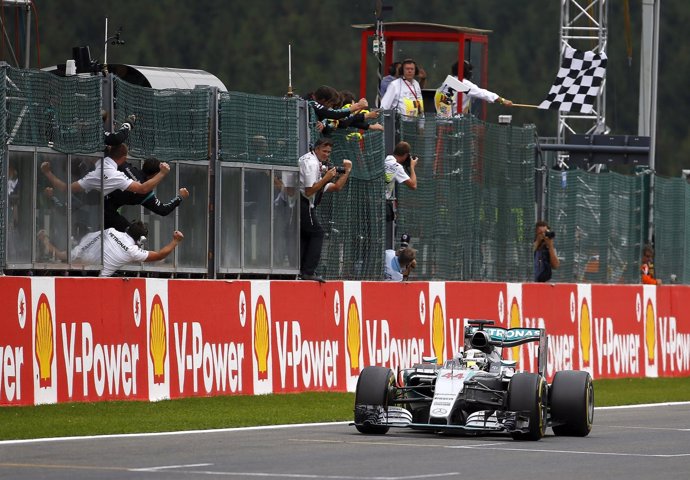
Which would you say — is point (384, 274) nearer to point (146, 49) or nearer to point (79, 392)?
point (79, 392)

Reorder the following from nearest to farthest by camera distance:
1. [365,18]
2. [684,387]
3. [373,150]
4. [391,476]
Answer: [391,476] → [373,150] → [684,387] → [365,18]

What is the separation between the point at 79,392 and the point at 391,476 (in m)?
5.33

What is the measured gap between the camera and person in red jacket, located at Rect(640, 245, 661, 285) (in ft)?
89.0

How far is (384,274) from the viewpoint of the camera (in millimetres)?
20812

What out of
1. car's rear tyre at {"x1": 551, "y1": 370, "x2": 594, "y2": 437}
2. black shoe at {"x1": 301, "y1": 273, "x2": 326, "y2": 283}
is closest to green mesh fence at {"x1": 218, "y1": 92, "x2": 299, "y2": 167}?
black shoe at {"x1": 301, "y1": 273, "x2": 326, "y2": 283}

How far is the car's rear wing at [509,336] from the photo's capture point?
15.1 meters

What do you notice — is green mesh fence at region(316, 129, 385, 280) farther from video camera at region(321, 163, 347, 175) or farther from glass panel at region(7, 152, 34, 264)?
glass panel at region(7, 152, 34, 264)

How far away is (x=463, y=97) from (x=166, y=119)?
7696mm

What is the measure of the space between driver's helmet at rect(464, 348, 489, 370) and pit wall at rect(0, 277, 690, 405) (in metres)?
3.34

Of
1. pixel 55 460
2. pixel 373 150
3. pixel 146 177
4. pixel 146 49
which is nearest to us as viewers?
pixel 55 460

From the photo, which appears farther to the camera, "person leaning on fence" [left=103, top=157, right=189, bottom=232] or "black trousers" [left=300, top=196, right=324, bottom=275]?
"black trousers" [left=300, top=196, right=324, bottom=275]

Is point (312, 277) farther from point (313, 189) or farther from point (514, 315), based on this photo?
point (514, 315)

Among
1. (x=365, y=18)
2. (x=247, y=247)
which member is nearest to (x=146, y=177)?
(x=247, y=247)

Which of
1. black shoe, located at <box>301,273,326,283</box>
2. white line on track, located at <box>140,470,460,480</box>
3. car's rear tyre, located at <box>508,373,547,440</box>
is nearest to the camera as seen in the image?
white line on track, located at <box>140,470,460,480</box>
